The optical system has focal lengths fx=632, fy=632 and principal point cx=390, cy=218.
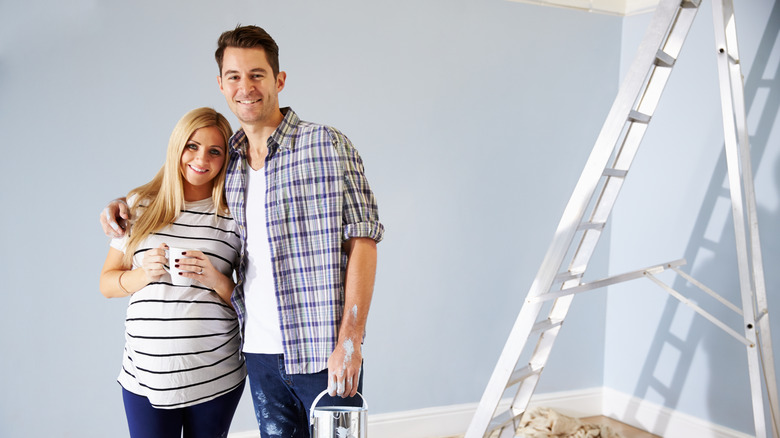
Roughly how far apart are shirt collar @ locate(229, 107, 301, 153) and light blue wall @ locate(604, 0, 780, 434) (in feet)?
7.65

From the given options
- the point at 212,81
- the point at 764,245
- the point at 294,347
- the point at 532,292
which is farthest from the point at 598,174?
the point at 212,81

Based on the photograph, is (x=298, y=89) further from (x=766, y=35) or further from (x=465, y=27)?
(x=766, y=35)

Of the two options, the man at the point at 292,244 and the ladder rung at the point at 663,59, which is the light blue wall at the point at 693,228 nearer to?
the ladder rung at the point at 663,59

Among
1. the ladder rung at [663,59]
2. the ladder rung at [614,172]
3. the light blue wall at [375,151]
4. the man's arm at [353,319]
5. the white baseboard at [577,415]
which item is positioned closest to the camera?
the man's arm at [353,319]

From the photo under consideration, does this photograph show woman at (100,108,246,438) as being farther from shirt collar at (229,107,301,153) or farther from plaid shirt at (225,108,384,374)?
plaid shirt at (225,108,384,374)

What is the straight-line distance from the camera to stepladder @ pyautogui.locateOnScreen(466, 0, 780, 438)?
2076 millimetres

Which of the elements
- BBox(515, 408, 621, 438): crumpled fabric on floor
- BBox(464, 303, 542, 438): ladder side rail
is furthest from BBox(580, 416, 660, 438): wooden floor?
BBox(464, 303, 542, 438): ladder side rail

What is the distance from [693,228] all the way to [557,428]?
1.23 metres

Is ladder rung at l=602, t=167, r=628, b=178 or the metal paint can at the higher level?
ladder rung at l=602, t=167, r=628, b=178

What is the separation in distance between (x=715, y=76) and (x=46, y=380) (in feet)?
10.9

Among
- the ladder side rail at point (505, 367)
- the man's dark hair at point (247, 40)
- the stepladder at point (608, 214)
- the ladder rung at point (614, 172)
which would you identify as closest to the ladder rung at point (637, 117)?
the stepladder at point (608, 214)

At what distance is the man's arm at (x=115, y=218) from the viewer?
1.69 meters

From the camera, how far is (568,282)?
8.06ft

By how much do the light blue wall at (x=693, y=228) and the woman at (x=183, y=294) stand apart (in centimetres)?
241
